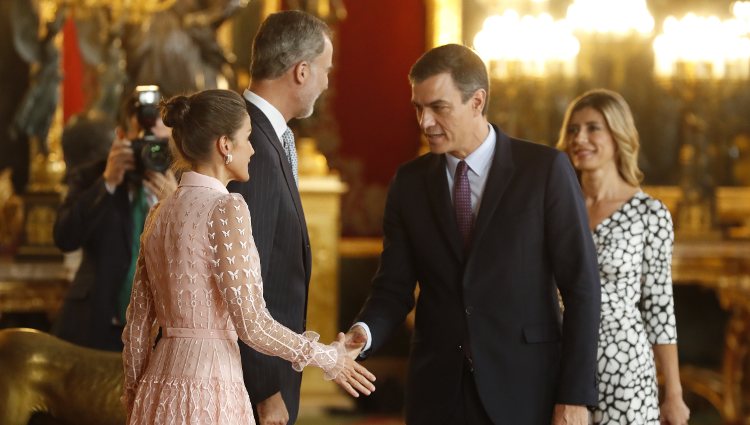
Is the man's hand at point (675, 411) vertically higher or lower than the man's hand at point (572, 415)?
lower

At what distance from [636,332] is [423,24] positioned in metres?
5.62

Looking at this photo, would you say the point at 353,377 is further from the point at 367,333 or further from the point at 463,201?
the point at 463,201

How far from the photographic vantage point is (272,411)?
284 cm

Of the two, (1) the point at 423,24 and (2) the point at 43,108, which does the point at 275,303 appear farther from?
(1) the point at 423,24

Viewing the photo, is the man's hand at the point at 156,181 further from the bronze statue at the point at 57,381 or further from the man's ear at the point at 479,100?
the man's ear at the point at 479,100

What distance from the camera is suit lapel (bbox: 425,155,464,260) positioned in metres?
3.23

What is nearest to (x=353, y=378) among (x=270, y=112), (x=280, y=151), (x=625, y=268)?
(x=280, y=151)

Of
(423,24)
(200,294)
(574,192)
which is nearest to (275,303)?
(200,294)

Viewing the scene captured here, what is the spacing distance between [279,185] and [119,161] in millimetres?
1254

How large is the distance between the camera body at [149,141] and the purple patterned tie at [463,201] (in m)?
1.09

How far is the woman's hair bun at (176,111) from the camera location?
2727 mm

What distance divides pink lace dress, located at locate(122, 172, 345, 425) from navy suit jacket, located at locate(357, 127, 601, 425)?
0.57 meters

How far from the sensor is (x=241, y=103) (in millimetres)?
2727

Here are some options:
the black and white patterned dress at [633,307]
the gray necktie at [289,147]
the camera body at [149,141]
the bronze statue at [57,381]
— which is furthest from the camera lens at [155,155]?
the black and white patterned dress at [633,307]
